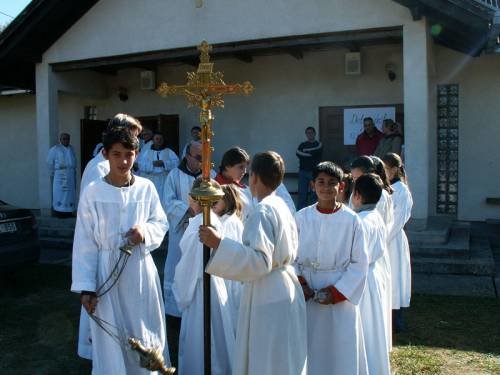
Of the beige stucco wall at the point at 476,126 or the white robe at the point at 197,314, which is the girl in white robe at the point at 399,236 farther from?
the beige stucco wall at the point at 476,126

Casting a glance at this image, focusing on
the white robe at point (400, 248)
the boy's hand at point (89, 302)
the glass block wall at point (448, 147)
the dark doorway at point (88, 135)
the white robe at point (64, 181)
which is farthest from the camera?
the dark doorway at point (88, 135)

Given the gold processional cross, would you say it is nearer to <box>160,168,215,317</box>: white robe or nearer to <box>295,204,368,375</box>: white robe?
<box>295,204,368,375</box>: white robe

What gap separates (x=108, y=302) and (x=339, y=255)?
4.87 feet

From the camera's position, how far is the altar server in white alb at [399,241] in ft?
17.3

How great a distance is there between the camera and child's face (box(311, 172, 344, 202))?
3.47 meters

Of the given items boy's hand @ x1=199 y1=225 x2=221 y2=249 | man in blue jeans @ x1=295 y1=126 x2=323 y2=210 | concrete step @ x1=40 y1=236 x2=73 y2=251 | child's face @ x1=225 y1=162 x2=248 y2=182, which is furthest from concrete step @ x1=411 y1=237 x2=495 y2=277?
concrete step @ x1=40 y1=236 x2=73 y2=251

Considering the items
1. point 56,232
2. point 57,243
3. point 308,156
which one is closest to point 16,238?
point 57,243

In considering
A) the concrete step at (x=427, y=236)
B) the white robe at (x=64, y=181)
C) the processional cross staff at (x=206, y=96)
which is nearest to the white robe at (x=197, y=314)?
the processional cross staff at (x=206, y=96)

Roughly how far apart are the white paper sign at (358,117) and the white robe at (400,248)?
5.39 metres

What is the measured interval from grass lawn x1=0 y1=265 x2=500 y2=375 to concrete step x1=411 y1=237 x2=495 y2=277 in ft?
3.59

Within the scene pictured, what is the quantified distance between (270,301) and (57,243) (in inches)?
318

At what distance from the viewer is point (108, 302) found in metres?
3.45

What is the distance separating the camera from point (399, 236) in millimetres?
5496

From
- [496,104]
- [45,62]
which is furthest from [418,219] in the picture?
[45,62]
